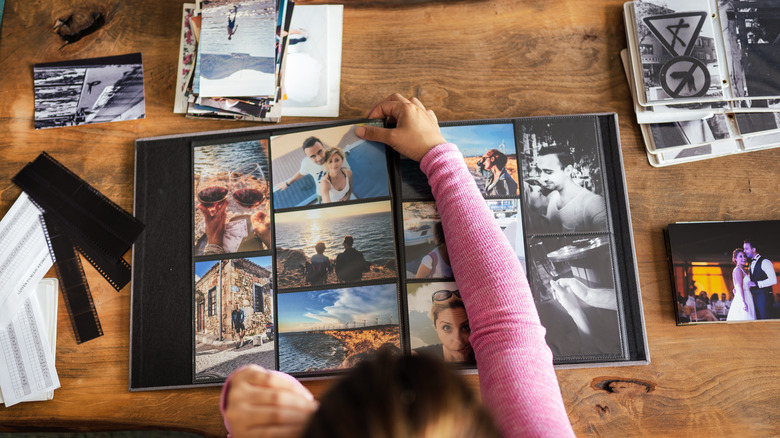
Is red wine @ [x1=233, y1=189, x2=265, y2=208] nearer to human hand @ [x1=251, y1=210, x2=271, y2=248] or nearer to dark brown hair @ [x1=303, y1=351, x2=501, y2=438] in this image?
human hand @ [x1=251, y1=210, x2=271, y2=248]

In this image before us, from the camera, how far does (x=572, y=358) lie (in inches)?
29.6

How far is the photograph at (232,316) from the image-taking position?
78 centimetres

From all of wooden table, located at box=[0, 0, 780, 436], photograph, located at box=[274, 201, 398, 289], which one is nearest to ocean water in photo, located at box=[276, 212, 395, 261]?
photograph, located at box=[274, 201, 398, 289]

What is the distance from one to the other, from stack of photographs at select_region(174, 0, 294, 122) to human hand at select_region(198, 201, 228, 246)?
178mm

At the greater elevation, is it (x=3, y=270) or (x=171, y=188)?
(x=171, y=188)

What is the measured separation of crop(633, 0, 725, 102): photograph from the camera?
0.81m

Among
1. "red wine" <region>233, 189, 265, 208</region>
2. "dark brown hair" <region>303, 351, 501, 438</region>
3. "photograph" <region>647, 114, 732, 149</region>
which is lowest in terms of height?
"dark brown hair" <region>303, 351, 501, 438</region>

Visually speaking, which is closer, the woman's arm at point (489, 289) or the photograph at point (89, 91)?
the woman's arm at point (489, 289)

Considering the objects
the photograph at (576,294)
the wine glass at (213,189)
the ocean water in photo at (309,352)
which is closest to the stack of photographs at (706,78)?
the photograph at (576,294)

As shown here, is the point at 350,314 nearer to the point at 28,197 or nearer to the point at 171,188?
the point at 171,188

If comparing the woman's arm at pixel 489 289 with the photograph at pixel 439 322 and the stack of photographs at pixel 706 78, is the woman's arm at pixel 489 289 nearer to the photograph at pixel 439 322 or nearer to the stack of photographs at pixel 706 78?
the photograph at pixel 439 322

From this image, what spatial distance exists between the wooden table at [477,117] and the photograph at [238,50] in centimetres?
8

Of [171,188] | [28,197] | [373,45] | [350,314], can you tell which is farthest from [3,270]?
[373,45]

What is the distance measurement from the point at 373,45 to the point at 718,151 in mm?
662
